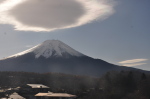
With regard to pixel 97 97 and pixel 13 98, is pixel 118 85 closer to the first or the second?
pixel 97 97

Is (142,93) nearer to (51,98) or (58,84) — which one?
(51,98)

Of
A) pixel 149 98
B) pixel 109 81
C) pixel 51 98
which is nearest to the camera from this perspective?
pixel 51 98

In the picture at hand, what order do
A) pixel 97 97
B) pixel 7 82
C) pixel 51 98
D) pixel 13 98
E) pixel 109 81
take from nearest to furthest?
1. pixel 13 98
2. pixel 51 98
3. pixel 97 97
4. pixel 109 81
5. pixel 7 82

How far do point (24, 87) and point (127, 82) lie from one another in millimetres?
34690

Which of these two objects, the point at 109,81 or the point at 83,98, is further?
the point at 109,81

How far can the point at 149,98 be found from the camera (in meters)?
63.2

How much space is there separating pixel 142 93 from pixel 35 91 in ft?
99.1

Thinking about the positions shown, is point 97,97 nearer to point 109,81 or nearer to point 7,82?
point 109,81

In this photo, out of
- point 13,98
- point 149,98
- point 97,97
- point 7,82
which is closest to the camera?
point 13,98

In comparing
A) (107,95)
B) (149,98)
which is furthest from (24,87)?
(149,98)

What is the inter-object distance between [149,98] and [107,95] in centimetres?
1172

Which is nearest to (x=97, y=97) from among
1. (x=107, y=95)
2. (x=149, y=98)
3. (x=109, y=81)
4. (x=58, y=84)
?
(x=107, y=95)

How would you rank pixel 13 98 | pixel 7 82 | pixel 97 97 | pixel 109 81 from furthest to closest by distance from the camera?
pixel 7 82, pixel 109 81, pixel 97 97, pixel 13 98

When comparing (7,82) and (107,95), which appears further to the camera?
(7,82)
